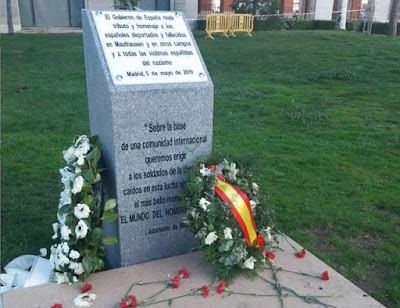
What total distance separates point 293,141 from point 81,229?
13.2 feet

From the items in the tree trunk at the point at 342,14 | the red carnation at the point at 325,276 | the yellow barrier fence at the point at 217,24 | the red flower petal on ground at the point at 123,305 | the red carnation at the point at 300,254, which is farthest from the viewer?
the tree trunk at the point at 342,14

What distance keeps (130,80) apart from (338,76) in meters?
7.92

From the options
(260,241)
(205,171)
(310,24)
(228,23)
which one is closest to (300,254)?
(260,241)

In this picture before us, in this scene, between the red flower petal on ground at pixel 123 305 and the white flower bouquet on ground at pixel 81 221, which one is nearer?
the red flower petal on ground at pixel 123 305

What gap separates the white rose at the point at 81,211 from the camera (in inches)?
106

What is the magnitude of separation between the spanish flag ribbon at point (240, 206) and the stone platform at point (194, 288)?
29 cm

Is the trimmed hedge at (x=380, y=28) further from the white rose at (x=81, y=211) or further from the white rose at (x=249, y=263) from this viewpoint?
the white rose at (x=81, y=211)

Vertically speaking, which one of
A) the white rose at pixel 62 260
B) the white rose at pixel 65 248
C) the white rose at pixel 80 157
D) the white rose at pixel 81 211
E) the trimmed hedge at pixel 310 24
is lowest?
the white rose at pixel 62 260

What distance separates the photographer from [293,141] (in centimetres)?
613

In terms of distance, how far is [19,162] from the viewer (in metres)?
5.18

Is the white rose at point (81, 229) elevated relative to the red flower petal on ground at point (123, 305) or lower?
elevated

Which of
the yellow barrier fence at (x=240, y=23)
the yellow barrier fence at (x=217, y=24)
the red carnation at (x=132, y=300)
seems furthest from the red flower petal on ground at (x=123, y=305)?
the yellow barrier fence at (x=240, y=23)

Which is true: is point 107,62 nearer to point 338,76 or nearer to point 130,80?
point 130,80

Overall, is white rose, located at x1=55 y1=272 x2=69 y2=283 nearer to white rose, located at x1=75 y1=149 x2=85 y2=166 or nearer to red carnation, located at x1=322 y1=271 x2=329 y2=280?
white rose, located at x1=75 y1=149 x2=85 y2=166
